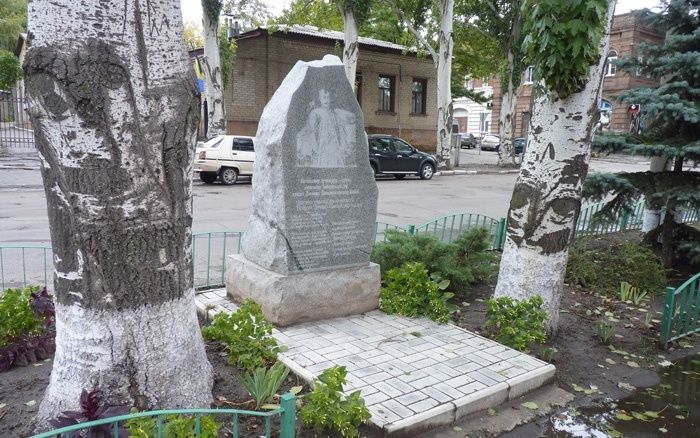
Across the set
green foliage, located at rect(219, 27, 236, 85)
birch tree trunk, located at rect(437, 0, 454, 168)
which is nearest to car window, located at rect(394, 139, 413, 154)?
birch tree trunk, located at rect(437, 0, 454, 168)

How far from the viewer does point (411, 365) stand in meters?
4.21

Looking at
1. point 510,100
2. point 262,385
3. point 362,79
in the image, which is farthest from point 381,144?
point 262,385

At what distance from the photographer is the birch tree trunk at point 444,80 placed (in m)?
20.3

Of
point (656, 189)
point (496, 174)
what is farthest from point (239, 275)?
point (496, 174)

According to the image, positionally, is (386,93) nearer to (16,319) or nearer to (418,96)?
(418,96)

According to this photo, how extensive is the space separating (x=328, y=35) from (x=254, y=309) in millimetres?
25591

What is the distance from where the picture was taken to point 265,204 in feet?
16.7

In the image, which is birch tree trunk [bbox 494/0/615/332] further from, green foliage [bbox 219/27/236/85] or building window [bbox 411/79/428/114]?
building window [bbox 411/79/428/114]

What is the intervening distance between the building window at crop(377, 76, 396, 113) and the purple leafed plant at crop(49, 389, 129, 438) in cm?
2923

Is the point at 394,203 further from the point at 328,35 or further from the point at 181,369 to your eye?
the point at 328,35

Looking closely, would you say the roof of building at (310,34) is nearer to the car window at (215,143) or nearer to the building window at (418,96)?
the building window at (418,96)

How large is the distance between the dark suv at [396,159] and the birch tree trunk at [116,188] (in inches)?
673

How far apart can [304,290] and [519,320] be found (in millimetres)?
1933

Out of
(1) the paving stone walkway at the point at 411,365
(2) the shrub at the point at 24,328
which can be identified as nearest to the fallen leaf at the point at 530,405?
(1) the paving stone walkway at the point at 411,365
